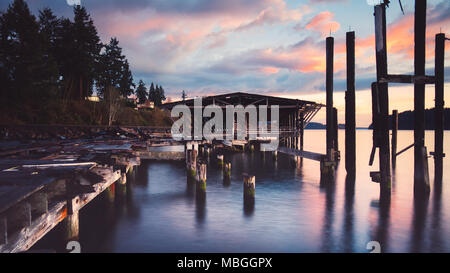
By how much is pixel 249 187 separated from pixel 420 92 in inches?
323

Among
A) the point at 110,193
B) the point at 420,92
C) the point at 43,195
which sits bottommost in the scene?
the point at 110,193

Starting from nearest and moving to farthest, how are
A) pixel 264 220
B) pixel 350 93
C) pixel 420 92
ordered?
pixel 264 220 < pixel 420 92 < pixel 350 93

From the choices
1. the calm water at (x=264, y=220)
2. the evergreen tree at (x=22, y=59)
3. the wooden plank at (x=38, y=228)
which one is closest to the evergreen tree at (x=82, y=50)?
the evergreen tree at (x=22, y=59)

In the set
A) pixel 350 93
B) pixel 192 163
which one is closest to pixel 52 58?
pixel 192 163

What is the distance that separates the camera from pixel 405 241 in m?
11.6

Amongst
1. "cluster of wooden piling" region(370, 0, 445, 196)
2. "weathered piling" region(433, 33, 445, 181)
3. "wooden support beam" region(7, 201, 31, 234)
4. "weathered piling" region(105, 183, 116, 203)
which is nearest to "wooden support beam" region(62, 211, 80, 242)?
"wooden support beam" region(7, 201, 31, 234)

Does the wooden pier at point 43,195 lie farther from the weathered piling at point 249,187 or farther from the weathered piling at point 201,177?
the weathered piling at point 249,187

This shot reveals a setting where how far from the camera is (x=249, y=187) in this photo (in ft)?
49.3

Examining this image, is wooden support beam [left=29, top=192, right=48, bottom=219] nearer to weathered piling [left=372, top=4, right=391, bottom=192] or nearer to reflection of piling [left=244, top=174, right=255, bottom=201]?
reflection of piling [left=244, top=174, right=255, bottom=201]

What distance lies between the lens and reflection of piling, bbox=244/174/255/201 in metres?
14.6

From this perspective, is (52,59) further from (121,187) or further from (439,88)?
(439,88)

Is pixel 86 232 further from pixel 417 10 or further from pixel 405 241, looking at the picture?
pixel 417 10

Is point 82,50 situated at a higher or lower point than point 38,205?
higher
